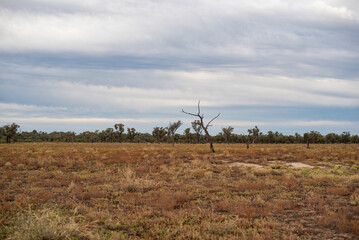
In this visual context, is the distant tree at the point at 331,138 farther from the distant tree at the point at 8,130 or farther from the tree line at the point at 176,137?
the distant tree at the point at 8,130

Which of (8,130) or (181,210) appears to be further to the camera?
(8,130)

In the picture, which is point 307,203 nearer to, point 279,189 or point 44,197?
point 279,189

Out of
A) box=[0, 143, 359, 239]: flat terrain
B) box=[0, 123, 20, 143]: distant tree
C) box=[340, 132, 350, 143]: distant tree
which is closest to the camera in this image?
box=[0, 143, 359, 239]: flat terrain

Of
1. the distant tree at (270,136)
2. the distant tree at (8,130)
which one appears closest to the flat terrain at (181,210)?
the distant tree at (8,130)

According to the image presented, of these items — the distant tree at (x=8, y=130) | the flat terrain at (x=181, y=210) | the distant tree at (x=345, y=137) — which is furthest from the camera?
the distant tree at (x=345, y=137)

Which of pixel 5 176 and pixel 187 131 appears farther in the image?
pixel 187 131

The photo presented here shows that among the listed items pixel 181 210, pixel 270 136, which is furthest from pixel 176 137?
pixel 181 210

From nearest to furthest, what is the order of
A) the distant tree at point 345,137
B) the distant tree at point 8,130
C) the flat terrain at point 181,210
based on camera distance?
1. the flat terrain at point 181,210
2. the distant tree at point 8,130
3. the distant tree at point 345,137

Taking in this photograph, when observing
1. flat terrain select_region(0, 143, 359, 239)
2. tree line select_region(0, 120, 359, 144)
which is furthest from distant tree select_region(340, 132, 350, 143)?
flat terrain select_region(0, 143, 359, 239)

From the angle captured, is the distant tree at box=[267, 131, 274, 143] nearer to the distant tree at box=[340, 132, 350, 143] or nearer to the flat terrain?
the distant tree at box=[340, 132, 350, 143]

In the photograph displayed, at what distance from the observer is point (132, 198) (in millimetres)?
10883

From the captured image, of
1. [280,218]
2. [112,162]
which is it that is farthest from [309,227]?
[112,162]

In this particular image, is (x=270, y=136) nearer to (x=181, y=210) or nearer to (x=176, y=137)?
(x=176, y=137)

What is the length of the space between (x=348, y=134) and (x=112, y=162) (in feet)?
423
